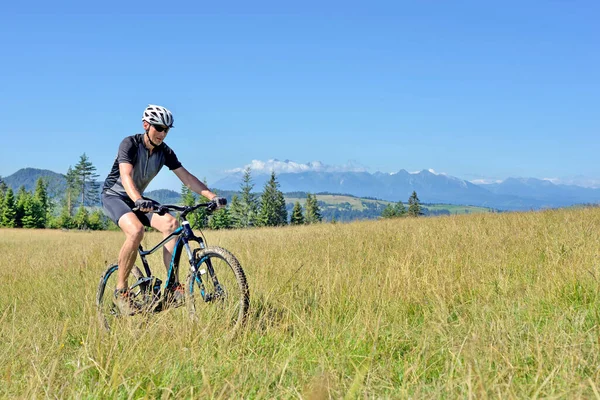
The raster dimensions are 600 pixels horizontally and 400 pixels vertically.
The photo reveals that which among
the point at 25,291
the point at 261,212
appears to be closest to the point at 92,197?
the point at 261,212

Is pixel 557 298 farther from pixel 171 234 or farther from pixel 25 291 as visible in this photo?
pixel 25 291

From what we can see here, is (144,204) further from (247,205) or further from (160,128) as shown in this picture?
(247,205)

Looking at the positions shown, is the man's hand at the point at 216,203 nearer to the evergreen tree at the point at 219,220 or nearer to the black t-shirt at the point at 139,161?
the black t-shirt at the point at 139,161

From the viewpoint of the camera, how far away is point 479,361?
3121 millimetres

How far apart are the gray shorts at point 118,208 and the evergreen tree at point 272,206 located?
99.0 meters

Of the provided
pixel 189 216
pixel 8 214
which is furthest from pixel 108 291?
pixel 8 214

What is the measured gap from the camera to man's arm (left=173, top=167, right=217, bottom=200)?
5.96 meters

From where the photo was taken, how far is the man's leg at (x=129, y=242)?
574cm

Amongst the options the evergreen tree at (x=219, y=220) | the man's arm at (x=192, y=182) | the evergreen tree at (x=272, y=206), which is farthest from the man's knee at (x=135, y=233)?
the evergreen tree at (x=272, y=206)

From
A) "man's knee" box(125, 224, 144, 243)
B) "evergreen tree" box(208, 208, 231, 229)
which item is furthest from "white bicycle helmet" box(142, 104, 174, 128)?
"evergreen tree" box(208, 208, 231, 229)

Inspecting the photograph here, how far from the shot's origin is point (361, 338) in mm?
3900

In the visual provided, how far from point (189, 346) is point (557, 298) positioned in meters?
3.57

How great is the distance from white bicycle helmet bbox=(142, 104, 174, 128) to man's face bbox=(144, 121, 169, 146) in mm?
73

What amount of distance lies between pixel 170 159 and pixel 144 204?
129 centimetres
